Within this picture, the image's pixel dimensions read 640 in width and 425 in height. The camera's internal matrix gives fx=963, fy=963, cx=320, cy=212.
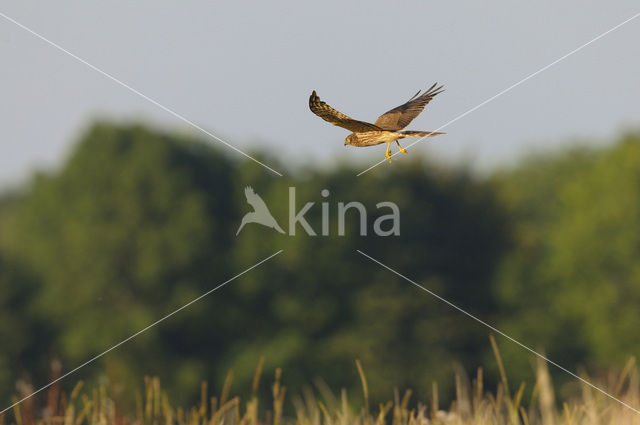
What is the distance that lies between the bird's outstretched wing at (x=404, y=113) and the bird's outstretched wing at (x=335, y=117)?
1.03 ft

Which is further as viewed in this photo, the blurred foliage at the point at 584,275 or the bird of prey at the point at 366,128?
the blurred foliage at the point at 584,275

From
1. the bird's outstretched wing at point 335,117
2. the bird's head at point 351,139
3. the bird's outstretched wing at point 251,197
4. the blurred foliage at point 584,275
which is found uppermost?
the bird's outstretched wing at point 335,117

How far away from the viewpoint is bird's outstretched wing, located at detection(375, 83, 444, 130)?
446cm

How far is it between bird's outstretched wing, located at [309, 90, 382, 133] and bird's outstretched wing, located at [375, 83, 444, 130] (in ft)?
1.03

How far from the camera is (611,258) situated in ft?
158

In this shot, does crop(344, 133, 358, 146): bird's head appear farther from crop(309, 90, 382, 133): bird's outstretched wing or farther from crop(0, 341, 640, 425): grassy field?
crop(0, 341, 640, 425): grassy field

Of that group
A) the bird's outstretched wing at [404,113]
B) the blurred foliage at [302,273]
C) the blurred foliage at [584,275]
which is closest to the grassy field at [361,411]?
the bird's outstretched wing at [404,113]

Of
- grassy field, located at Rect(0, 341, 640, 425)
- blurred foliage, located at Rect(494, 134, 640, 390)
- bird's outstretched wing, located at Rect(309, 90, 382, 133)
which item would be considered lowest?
blurred foliage, located at Rect(494, 134, 640, 390)

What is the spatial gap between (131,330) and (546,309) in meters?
20.5

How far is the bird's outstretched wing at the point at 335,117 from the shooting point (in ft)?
12.7

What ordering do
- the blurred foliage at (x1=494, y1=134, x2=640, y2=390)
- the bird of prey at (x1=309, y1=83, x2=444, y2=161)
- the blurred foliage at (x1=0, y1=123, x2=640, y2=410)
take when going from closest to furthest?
the bird of prey at (x1=309, y1=83, x2=444, y2=161)
the blurred foliage at (x1=0, y1=123, x2=640, y2=410)
the blurred foliage at (x1=494, y1=134, x2=640, y2=390)

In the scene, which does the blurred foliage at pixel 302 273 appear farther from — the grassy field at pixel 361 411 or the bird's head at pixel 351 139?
the bird's head at pixel 351 139

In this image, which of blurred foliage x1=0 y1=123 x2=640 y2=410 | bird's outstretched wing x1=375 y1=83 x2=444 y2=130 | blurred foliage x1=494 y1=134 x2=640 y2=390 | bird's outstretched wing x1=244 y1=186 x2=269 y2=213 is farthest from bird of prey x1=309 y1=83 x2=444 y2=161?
blurred foliage x1=494 y1=134 x2=640 y2=390

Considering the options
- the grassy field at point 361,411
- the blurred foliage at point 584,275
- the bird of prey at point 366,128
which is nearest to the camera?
the bird of prey at point 366,128
